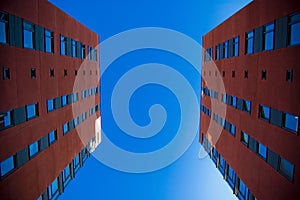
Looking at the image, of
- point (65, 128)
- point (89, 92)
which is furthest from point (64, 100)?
point (89, 92)

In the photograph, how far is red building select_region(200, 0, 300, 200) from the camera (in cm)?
1500

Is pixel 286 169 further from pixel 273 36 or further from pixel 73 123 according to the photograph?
pixel 73 123

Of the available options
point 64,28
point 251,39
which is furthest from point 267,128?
point 64,28

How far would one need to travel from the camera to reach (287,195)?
593 inches

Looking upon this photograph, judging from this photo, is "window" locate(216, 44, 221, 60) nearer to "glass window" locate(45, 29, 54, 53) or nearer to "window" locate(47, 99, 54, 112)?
"glass window" locate(45, 29, 54, 53)

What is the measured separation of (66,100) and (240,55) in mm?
18262

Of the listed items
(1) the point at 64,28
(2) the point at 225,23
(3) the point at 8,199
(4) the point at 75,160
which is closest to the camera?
(3) the point at 8,199

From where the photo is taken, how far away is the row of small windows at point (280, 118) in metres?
14.9

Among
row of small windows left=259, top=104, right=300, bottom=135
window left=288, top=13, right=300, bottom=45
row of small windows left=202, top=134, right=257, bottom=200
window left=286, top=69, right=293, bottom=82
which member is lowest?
row of small windows left=202, top=134, right=257, bottom=200

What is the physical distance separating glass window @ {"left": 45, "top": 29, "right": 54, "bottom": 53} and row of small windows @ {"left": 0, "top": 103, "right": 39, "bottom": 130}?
5.35 metres

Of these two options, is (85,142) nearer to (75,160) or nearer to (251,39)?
(75,160)

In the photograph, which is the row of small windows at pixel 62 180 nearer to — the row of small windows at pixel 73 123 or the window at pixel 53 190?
the window at pixel 53 190

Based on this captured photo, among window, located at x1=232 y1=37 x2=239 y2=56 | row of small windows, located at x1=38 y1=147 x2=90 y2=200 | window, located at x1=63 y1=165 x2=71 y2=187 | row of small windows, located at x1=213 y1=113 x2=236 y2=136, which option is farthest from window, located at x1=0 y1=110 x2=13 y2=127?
window, located at x1=232 y1=37 x2=239 y2=56

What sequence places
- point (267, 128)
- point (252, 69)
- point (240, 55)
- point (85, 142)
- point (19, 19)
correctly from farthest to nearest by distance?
1. point (85, 142)
2. point (240, 55)
3. point (252, 69)
4. point (267, 128)
5. point (19, 19)
